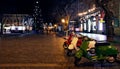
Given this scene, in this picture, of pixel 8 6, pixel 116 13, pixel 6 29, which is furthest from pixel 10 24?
pixel 116 13

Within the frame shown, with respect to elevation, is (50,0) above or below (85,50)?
above

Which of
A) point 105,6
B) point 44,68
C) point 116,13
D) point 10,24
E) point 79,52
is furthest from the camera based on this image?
point 10,24

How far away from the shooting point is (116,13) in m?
57.0

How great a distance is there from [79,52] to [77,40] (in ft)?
12.1

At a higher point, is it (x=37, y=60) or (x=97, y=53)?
(x=97, y=53)

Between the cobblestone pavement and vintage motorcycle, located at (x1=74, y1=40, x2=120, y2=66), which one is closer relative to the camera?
the cobblestone pavement

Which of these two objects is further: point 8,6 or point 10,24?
point 10,24

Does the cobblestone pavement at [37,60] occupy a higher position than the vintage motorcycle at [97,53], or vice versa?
the vintage motorcycle at [97,53]

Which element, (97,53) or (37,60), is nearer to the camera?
(97,53)

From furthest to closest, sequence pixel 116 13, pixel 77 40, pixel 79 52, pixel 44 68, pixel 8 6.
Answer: pixel 8 6 → pixel 116 13 → pixel 77 40 → pixel 79 52 → pixel 44 68

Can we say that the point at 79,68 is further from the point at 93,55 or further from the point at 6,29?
the point at 6,29

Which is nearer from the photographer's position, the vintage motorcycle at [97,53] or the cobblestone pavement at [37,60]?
the cobblestone pavement at [37,60]

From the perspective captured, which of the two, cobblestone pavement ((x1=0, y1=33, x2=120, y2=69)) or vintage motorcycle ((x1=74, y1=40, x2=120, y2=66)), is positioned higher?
vintage motorcycle ((x1=74, y1=40, x2=120, y2=66))

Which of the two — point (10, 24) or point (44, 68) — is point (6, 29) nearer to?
point (10, 24)
